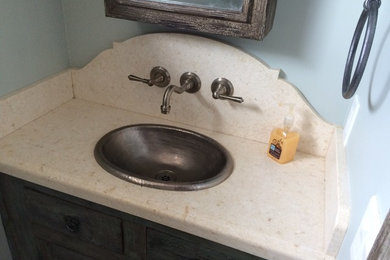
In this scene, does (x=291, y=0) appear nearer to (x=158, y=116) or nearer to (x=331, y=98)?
(x=331, y=98)

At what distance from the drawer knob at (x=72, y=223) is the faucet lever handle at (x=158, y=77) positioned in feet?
1.76

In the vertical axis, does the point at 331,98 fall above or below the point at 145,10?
below

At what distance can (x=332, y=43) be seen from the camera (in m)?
1.00

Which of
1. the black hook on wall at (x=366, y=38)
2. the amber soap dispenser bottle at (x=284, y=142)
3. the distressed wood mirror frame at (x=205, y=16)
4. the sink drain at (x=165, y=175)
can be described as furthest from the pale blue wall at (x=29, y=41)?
the black hook on wall at (x=366, y=38)

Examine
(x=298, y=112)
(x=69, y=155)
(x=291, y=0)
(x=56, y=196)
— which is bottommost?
(x=56, y=196)

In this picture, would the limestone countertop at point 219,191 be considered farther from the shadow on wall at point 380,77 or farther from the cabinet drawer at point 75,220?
the shadow on wall at point 380,77

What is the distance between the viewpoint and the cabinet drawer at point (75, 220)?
3.18 ft

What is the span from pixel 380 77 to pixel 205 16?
21.1 inches

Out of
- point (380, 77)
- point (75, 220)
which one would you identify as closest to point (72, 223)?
point (75, 220)

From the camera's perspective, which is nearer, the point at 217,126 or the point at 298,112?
the point at 298,112

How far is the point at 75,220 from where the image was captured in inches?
39.7

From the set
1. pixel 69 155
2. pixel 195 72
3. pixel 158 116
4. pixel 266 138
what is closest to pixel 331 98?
pixel 266 138

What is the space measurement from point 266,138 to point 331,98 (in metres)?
0.26

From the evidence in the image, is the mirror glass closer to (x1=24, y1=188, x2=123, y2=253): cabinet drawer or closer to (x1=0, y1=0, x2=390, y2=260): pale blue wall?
(x1=0, y1=0, x2=390, y2=260): pale blue wall
